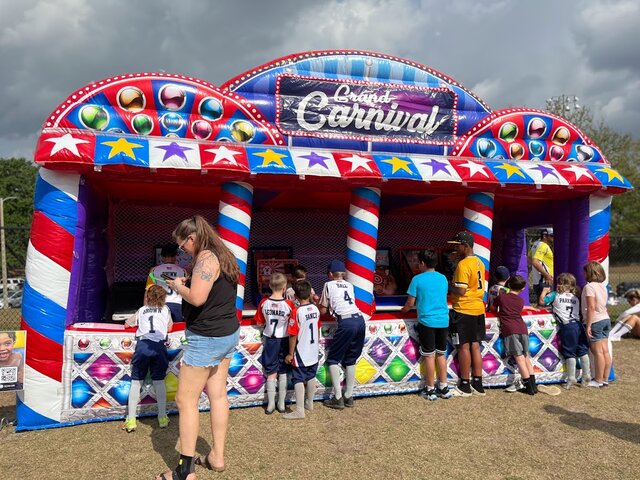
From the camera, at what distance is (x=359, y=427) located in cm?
384

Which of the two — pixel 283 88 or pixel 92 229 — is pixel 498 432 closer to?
pixel 283 88

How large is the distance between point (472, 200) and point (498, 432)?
2.39m

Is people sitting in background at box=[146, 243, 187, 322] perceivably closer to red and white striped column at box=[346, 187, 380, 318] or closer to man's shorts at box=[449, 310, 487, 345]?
red and white striped column at box=[346, 187, 380, 318]

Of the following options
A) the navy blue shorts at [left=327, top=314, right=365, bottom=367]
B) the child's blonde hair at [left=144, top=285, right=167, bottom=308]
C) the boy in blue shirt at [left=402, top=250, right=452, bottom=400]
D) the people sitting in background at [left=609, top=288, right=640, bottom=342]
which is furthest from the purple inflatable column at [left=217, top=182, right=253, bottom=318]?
the people sitting in background at [left=609, top=288, right=640, bottom=342]

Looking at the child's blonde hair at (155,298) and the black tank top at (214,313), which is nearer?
the black tank top at (214,313)

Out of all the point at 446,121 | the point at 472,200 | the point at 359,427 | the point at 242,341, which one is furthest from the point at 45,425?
the point at 446,121

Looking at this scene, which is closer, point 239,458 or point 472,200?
point 239,458

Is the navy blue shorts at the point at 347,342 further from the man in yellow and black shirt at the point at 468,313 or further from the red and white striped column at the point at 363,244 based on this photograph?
the man in yellow and black shirt at the point at 468,313

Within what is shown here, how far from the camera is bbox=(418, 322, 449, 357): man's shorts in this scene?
4496mm

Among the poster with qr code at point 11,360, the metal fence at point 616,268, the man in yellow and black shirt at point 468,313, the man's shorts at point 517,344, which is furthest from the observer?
the metal fence at point 616,268

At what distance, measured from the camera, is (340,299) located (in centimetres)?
426

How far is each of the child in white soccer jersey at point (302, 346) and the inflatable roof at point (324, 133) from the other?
47.4 inches

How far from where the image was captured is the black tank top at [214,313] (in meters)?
2.73

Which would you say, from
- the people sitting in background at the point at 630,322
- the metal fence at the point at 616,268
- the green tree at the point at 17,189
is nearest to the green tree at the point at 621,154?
the metal fence at the point at 616,268
